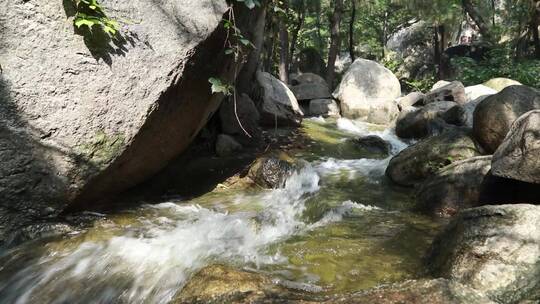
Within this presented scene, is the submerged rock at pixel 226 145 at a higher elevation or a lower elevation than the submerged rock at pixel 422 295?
higher

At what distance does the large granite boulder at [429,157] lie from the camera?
6.62 m

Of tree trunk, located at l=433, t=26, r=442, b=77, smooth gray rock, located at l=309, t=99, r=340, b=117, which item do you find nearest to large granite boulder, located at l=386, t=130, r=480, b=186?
smooth gray rock, located at l=309, t=99, r=340, b=117

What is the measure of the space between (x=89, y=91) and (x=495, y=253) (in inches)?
162

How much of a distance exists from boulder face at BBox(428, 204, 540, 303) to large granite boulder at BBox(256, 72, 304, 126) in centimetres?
713

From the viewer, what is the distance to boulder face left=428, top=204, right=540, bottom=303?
115 inches

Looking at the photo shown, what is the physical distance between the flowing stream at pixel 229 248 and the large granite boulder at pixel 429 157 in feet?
1.73

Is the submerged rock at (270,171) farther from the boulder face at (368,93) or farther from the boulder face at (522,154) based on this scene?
Answer: the boulder face at (368,93)

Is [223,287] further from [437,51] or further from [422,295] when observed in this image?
[437,51]

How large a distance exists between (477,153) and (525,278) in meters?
4.01

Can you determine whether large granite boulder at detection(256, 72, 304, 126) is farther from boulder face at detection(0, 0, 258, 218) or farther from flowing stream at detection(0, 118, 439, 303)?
boulder face at detection(0, 0, 258, 218)

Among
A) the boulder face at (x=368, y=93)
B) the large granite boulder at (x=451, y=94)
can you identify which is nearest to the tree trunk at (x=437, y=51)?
the boulder face at (x=368, y=93)

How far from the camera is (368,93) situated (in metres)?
16.1

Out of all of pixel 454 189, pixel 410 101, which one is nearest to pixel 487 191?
pixel 454 189

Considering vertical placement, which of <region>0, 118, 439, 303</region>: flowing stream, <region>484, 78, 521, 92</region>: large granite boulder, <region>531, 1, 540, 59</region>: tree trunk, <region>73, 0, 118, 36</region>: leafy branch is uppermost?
<region>531, 1, 540, 59</region>: tree trunk
